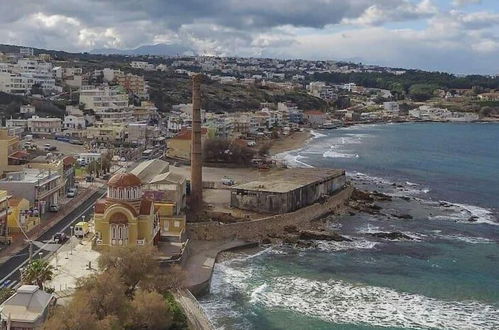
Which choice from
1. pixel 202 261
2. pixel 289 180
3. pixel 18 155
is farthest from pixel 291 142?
pixel 202 261

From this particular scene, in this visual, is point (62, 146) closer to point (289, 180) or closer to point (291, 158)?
point (291, 158)

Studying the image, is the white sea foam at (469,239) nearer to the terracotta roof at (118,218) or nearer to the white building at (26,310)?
the terracotta roof at (118,218)

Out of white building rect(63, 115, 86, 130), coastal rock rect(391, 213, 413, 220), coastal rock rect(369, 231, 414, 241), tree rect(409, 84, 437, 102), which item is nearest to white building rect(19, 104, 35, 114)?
white building rect(63, 115, 86, 130)

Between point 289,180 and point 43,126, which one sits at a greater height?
point 43,126

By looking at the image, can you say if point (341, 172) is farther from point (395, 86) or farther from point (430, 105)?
point (395, 86)

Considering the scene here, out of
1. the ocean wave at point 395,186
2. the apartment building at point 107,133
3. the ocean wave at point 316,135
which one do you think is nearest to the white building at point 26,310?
the ocean wave at point 395,186

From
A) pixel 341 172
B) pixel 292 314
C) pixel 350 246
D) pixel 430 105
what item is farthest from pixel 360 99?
pixel 292 314
